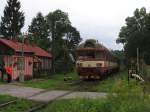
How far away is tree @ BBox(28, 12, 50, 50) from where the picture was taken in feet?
289

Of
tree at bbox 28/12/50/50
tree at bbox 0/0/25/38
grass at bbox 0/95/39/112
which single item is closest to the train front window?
grass at bbox 0/95/39/112

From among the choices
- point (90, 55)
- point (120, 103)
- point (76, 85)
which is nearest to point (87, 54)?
point (90, 55)

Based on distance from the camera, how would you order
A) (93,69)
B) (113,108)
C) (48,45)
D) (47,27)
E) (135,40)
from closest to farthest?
(113,108)
(93,69)
(135,40)
(48,45)
(47,27)

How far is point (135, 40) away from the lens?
249 feet

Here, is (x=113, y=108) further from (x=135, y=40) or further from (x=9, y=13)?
(x=9, y=13)

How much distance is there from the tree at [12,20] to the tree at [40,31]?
3.43 metres

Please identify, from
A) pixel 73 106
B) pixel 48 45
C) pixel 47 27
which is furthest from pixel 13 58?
pixel 47 27

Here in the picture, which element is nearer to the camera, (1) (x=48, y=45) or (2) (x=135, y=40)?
(2) (x=135, y=40)

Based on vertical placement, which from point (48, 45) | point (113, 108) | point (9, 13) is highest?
point (9, 13)

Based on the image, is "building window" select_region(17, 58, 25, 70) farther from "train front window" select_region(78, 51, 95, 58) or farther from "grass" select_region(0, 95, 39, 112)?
"grass" select_region(0, 95, 39, 112)

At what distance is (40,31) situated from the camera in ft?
339

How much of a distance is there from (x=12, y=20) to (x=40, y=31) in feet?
20.9

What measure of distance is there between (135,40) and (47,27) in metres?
25.7

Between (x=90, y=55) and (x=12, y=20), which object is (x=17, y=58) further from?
(x=12, y=20)
